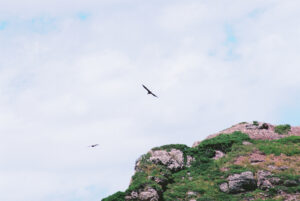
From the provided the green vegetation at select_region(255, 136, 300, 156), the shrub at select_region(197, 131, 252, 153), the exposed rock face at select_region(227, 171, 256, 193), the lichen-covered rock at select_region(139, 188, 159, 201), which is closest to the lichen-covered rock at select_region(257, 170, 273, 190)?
the exposed rock face at select_region(227, 171, 256, 193)

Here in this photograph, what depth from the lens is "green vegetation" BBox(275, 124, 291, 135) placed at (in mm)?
59438

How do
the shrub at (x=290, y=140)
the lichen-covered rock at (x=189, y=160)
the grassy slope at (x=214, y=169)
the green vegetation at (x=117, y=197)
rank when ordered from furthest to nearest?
the shrub at (x=290, y=140) → the lichen-covered rock at (x=189, y=160) → the green vegetation at (x=117, y=197) → the grassy slope at (x=214, y=169)

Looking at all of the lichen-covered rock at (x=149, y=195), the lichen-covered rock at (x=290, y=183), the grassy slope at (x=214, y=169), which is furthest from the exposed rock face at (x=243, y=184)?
the lichen-covered rock at (x=149, y=195)

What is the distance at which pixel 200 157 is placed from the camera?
5347 centimetres

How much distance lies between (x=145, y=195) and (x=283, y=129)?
83.9 feet

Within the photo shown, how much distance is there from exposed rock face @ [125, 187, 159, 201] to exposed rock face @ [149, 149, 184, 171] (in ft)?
23.3

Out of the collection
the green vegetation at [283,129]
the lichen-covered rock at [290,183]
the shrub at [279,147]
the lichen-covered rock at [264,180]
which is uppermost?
the green vegetation at [283,129]

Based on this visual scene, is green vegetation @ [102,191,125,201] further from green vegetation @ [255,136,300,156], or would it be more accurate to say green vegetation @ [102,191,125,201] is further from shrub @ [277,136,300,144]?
shrub @ [277,136,300,144]

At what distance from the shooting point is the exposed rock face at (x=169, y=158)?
51625mm

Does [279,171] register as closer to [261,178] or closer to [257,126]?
[261,178]

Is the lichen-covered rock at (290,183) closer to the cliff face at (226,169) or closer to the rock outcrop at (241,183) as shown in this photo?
the cliff face at (226,169)

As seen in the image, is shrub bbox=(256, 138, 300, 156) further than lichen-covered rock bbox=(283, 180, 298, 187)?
Yes

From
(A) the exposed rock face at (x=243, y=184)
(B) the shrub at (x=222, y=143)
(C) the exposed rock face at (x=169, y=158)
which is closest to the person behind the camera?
(A) the exposed rock face at (x=243, y=184)

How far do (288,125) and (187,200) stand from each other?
2374 centimetres
